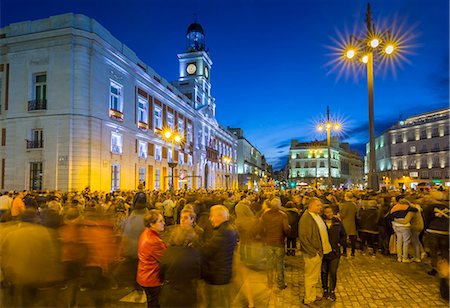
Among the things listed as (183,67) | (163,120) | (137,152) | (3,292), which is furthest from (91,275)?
(183,67)

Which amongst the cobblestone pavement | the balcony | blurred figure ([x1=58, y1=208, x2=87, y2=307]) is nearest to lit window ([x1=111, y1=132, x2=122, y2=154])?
the balcony

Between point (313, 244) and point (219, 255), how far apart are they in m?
2.37

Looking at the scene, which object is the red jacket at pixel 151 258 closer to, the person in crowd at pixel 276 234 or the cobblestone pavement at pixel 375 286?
the cobblestone pavement at pixel 375 286

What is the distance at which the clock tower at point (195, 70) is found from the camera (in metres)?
51.1

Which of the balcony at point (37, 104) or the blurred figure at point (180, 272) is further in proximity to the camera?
the balcony at point (37, 104)

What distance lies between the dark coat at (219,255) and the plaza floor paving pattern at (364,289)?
5.57ft

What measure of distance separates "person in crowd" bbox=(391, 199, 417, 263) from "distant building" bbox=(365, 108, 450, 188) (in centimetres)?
5189

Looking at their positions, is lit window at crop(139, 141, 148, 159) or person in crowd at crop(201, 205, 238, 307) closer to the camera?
person in crowd at crop(201, 205, 238, 307)

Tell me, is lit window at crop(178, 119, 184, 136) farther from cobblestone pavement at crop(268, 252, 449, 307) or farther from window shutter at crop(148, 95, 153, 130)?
cobblestone pavement at crop(268, 252, 449, 307)

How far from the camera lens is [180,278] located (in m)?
3.61

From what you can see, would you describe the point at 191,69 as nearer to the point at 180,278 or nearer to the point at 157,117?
the point at 157,117

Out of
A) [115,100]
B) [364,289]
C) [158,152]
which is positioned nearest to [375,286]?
[364,289]

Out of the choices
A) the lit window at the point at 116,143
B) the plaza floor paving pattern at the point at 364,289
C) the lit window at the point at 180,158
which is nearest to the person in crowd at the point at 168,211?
the plaza floor paving pattern at the point at 364,289

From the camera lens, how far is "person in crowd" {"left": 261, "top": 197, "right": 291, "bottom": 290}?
6.72 meters
